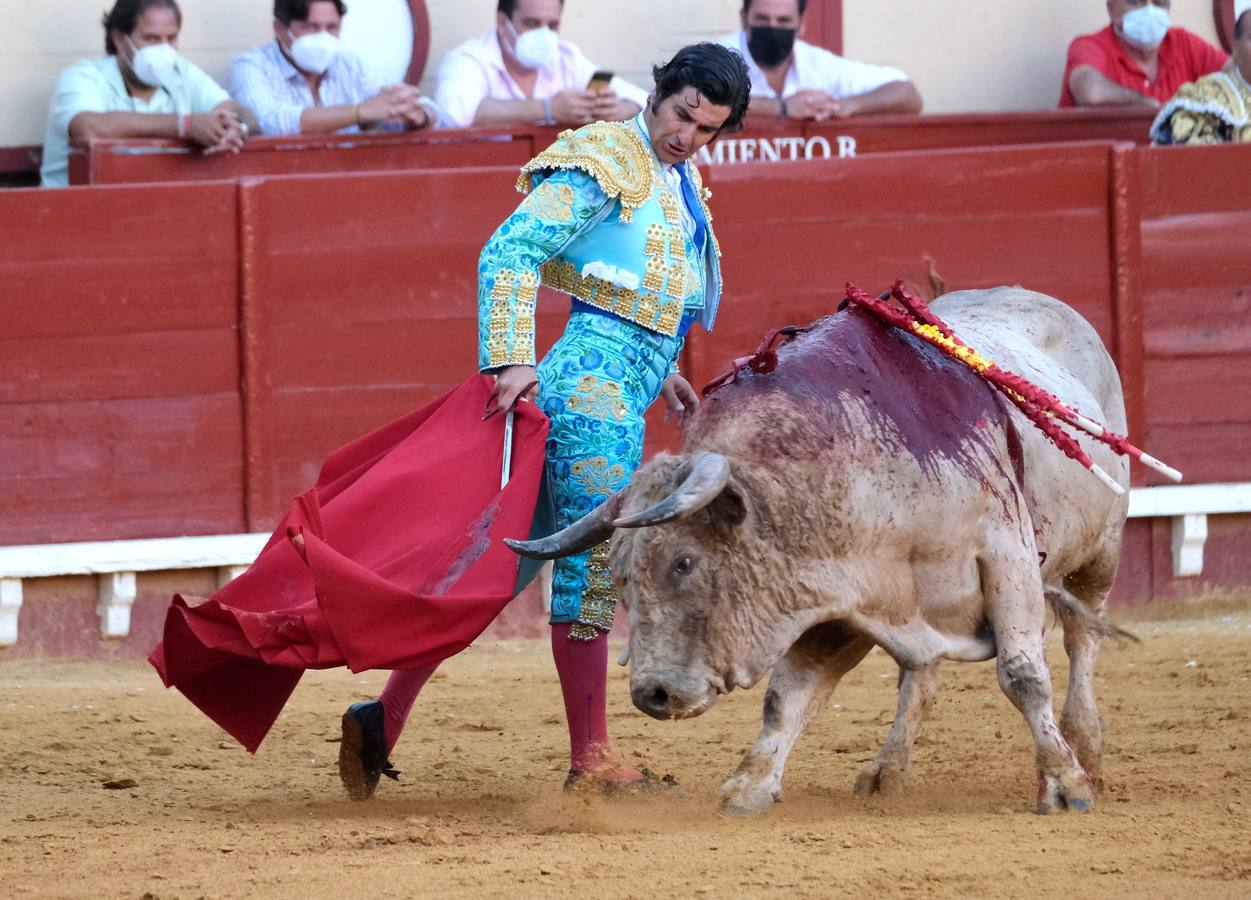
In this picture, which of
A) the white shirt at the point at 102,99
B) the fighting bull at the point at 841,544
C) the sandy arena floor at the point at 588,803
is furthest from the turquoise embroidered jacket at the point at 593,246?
the white shirt at the point at 102,99

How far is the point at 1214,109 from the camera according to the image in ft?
20.7

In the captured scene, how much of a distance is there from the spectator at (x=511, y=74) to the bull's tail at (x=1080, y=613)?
114 inches

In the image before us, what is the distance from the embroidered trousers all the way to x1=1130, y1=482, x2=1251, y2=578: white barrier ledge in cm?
302

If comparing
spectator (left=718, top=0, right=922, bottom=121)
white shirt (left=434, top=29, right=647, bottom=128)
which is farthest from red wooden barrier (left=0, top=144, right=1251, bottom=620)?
white shirt (left=434, top=29, right=647, bottom=128)

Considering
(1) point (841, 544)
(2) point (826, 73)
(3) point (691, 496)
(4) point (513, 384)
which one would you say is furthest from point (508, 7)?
(3) point (691, 496)

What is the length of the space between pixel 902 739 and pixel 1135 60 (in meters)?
4.05

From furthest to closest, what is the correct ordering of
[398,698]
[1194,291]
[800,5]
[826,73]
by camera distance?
1. [826,73]
2. [800,5]
3. [1194,291]
4. [398,698]

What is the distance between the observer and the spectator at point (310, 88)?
618cm

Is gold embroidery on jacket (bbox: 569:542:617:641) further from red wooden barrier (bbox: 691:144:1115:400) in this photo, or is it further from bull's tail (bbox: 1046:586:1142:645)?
red wooden barrier (bbox: 691:144:1115:400)

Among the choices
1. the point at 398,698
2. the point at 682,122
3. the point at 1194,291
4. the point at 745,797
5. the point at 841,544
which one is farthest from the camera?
the point at 1194,291

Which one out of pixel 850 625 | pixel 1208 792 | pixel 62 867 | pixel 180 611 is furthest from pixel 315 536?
pixel 1208 792

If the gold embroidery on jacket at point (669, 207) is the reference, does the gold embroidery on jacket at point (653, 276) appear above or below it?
below

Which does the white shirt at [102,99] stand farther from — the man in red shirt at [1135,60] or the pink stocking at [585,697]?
the pink stocking at [585,697]

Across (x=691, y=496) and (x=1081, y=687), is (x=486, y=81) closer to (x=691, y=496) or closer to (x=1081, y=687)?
(x=1081, y=687)
